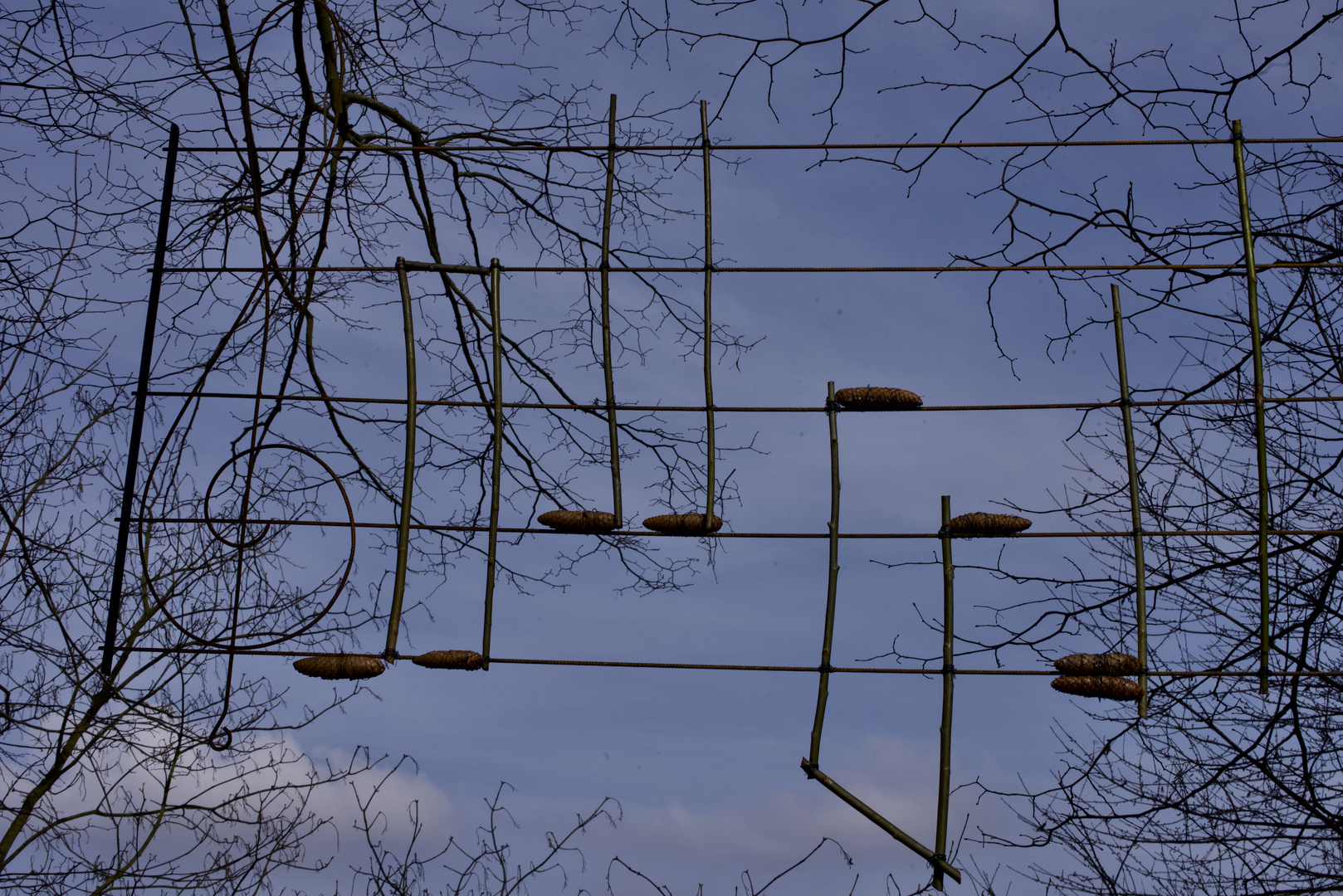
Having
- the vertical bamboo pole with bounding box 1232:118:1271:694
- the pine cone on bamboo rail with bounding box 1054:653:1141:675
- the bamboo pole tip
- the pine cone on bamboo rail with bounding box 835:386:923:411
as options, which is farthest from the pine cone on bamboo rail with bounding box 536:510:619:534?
the vertical bamboo pole with bounding box 1232:118:1271:694

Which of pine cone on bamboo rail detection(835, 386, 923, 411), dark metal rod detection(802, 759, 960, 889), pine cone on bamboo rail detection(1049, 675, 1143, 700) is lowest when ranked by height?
dark metal rod detection(802, 759, 960, 889)

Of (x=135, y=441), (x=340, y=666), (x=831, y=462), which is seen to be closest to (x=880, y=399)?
(x=831, y=462)

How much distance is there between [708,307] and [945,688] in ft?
6.23

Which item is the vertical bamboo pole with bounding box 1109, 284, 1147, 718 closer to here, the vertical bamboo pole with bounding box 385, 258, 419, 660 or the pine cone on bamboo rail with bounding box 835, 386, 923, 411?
the pine cone on bamboo rail with bounding box 835, 386, 923, 411

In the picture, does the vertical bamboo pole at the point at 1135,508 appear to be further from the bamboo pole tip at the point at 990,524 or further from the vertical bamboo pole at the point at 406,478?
the vertical bamboo pole at the point at 406,478

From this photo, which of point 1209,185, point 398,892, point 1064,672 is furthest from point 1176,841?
point 398,892

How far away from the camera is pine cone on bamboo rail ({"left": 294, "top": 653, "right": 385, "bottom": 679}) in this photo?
407 cm

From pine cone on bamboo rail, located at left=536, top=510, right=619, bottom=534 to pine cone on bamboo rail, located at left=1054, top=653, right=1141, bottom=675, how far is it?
189 centimetres

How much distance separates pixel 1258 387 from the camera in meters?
4.43

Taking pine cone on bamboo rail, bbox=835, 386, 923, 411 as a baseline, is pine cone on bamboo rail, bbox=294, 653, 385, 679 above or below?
below

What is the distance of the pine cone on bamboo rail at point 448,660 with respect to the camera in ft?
13.7

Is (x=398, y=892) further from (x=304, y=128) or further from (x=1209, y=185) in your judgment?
(x=1209, y=185)

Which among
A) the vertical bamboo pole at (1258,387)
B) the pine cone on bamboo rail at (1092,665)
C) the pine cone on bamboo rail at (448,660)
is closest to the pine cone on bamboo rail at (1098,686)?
the pine cone on bamboo rail at (1092,665)

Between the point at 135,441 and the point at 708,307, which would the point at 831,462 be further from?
the point at 135,441
